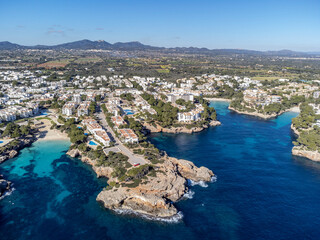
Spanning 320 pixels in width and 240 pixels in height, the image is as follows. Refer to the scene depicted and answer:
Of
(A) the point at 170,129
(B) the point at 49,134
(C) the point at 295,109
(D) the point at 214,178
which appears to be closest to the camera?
(D) the point at 214,178

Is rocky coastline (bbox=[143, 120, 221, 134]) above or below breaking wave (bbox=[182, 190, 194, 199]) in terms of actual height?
above

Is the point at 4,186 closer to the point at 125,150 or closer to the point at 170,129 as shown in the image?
the point at 125,150

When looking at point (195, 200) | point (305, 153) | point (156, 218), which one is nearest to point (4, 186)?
point (156, 218)

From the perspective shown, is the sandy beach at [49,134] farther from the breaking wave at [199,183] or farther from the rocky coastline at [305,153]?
the rocky coastline at [305,153]

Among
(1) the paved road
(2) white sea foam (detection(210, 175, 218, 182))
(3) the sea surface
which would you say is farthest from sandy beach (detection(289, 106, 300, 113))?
(1) the paved road

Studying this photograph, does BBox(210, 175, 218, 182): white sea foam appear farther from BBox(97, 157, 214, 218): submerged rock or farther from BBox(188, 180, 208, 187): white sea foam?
BBox(188, 180, 208, 187): white sea foam

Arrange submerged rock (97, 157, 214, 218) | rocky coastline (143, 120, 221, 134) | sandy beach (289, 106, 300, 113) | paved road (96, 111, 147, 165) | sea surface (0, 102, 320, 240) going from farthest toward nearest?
sandy beach (289, 106, 300, 113)
rocky coastline (143, 120, 221, 134)
paved road (96, 111, 147, 165)
submerged rock (97, 157, 214, 218)
sea surface (0, 102, 320, 240)
